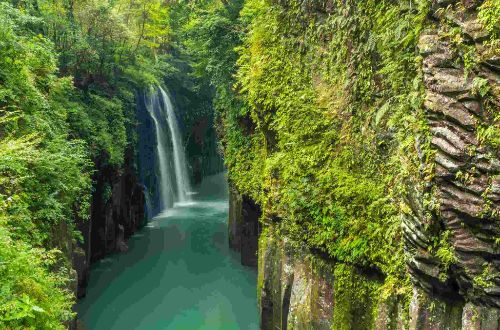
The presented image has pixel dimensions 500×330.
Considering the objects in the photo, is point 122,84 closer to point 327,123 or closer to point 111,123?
point 111,123

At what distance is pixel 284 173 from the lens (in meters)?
9.12

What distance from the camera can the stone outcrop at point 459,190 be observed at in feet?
13.8

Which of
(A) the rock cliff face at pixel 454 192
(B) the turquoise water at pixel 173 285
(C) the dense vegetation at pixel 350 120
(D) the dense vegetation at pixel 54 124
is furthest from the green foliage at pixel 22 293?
(B) the turquoise water at pixel 173 285

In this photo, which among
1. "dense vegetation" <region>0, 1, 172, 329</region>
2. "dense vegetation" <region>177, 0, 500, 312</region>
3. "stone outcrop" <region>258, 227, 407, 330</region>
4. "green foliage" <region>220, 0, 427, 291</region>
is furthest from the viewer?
"stone outcrop" <region>258, 227, 407, 330</region>

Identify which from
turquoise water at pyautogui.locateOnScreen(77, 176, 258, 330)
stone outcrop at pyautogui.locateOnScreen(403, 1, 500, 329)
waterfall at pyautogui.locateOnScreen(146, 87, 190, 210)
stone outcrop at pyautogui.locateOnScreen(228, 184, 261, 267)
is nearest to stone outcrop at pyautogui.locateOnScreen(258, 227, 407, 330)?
stone outcrop at pyautogui.locateOnScreen(403, 1, 500, 329)

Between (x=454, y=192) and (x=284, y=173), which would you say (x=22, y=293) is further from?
(x=284, y=173)

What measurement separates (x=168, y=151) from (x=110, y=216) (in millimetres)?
9730

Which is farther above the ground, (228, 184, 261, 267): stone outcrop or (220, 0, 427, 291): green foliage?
(220, 0, 427, 291): green foliage

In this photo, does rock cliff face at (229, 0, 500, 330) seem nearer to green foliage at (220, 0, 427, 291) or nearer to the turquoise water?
green foliage at (220, 0, 427, 291)

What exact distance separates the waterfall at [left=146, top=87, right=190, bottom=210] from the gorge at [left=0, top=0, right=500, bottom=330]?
4093mm

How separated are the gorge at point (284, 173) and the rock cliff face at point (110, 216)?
0.11 m

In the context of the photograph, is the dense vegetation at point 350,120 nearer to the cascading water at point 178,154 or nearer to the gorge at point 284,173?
the gorge at point 284,173

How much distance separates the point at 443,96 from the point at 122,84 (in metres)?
17.4

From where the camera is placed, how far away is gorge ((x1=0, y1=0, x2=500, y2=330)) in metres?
4.48
